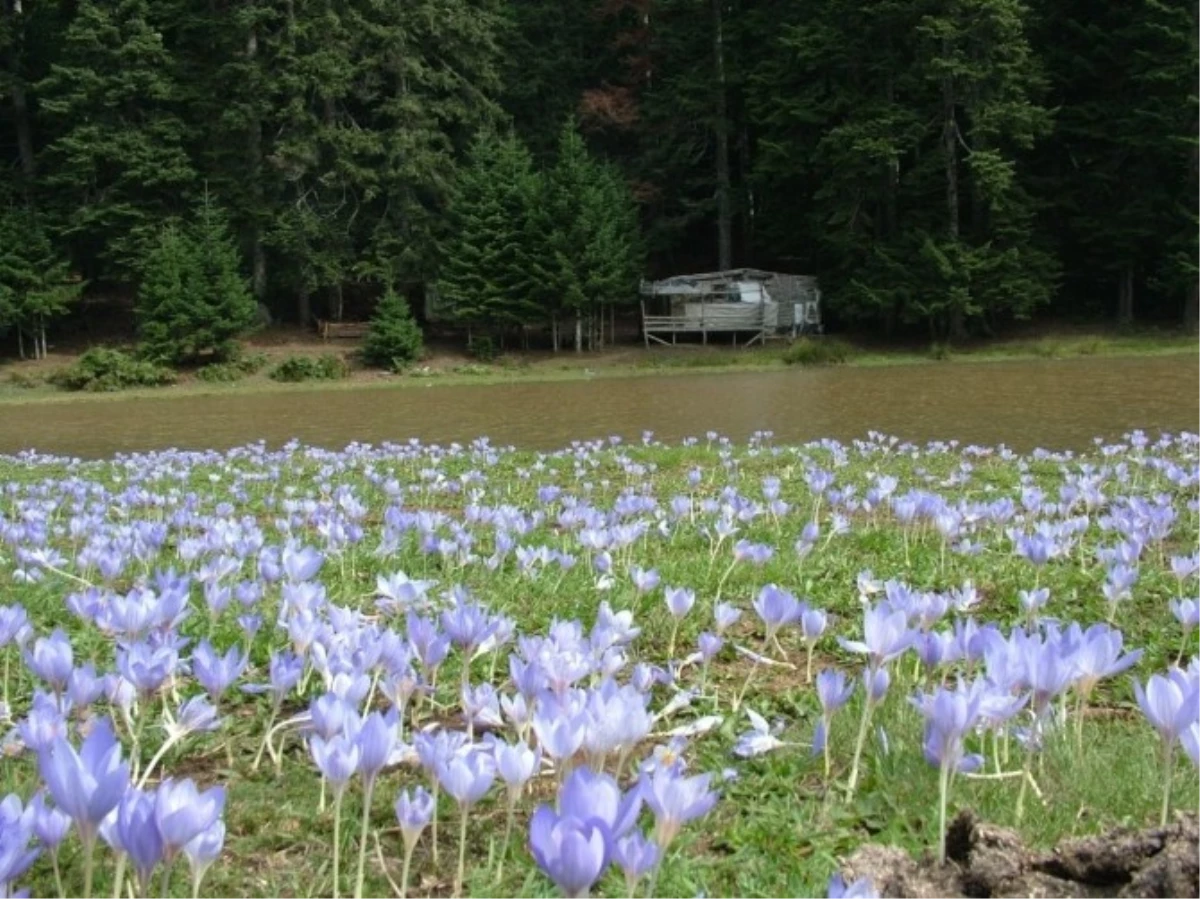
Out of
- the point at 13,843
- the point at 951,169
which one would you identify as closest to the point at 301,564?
the point at 13,843

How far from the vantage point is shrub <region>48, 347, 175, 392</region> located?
27.5 meters

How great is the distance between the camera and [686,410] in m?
18.2

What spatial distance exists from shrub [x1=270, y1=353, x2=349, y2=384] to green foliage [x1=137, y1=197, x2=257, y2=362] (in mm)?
1841

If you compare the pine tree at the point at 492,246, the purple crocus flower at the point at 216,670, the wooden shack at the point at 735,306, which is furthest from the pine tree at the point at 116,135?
the purple crocus flower at the point at 216,670

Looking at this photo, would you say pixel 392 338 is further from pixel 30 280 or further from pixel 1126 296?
pixel 1126 296

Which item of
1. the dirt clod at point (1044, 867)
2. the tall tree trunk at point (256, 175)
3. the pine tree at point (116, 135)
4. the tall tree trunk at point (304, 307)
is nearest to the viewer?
the dirt clod at point (1044, 867)

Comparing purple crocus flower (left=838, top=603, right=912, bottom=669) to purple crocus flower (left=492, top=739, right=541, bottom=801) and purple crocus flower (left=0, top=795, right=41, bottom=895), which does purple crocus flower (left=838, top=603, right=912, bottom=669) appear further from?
purple crocus flower (left=0, top=795, right=41, bottom=895)

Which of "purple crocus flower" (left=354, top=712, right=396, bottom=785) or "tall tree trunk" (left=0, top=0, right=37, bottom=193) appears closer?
"purple crocus flower" (left=354, top=712, right=396, bottom=785)

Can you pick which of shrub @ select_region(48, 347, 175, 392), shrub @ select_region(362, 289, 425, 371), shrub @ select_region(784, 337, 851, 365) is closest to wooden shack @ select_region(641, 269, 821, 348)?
shrub @ select_region(784, 337, 851, 365)

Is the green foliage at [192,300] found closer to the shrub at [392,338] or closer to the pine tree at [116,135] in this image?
the pine tree at [116,135]

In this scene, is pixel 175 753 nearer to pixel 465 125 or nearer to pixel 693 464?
pixel 693 464

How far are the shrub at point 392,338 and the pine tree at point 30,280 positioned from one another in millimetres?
8580

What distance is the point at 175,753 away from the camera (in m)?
2.46

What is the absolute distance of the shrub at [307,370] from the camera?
2875 cm
